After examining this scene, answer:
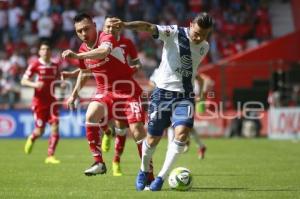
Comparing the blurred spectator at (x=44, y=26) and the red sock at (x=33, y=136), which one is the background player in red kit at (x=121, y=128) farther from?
the blurred spectator at (x=44, y=26)

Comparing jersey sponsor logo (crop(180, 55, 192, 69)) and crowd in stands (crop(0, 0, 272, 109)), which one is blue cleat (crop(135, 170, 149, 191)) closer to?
jersey sponsor logo (crop(180, 55, 192, 69))

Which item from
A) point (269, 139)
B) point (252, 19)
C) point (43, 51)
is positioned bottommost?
point (269, 139)

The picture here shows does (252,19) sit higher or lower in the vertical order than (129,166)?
higher

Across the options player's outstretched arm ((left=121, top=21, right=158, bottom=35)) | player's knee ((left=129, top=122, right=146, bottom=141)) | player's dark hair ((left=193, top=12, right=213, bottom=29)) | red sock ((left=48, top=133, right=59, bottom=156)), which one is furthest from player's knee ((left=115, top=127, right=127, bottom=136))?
red sock ((left=48, top=133, right=59, bottom=156))

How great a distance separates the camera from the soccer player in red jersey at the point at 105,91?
Answer: 12641mm

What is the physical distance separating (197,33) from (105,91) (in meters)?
2.34

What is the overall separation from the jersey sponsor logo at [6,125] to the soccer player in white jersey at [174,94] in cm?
1882

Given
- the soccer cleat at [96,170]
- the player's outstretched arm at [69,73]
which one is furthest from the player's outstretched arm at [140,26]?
the player's outstretched arm at [69,73]

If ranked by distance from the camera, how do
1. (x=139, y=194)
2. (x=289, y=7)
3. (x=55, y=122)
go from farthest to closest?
1. (x=289, y=7)
2. (x=55, y=122)
3. (x=139, y=194)

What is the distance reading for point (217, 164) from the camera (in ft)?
57.7

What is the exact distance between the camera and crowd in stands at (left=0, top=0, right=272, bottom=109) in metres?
32.9

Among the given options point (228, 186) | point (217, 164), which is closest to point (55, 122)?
point (217, 164)

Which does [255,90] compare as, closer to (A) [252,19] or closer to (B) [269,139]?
(B) [269,139]

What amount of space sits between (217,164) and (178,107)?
615cm
